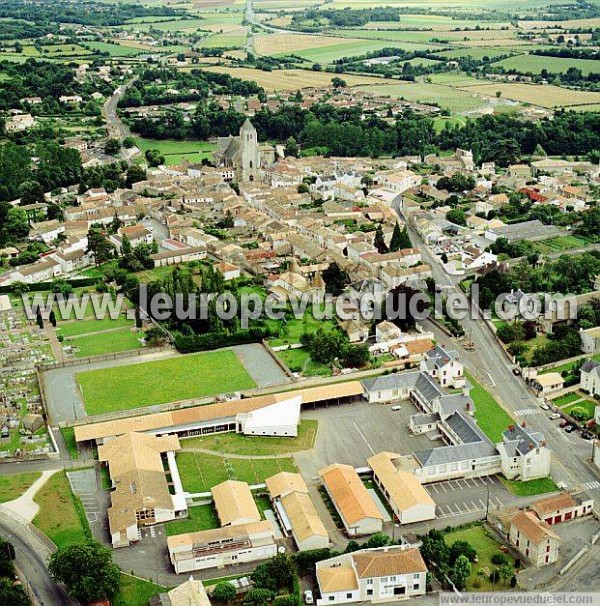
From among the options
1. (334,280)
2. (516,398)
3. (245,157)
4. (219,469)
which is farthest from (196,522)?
(245,157)

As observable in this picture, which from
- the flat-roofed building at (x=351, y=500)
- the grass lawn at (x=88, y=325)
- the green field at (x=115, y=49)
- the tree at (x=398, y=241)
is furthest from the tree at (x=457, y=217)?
the green field at (x=115, y=49)

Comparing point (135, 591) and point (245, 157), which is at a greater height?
point (245, 157)

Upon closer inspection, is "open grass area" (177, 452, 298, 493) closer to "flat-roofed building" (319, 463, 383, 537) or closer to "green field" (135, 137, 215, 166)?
"flat-roofed building" (319, 463, 383, 537)

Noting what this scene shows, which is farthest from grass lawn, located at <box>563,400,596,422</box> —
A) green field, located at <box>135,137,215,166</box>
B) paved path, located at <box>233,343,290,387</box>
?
green field, located at <box>135,137,215,166</box>

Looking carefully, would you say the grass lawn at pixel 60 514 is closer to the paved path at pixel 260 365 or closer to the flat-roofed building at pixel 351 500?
the flat-roofed building at pixel 351 500

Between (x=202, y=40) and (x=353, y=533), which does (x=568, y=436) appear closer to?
(x=353, y=533)

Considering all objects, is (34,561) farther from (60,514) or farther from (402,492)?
(402,492)
